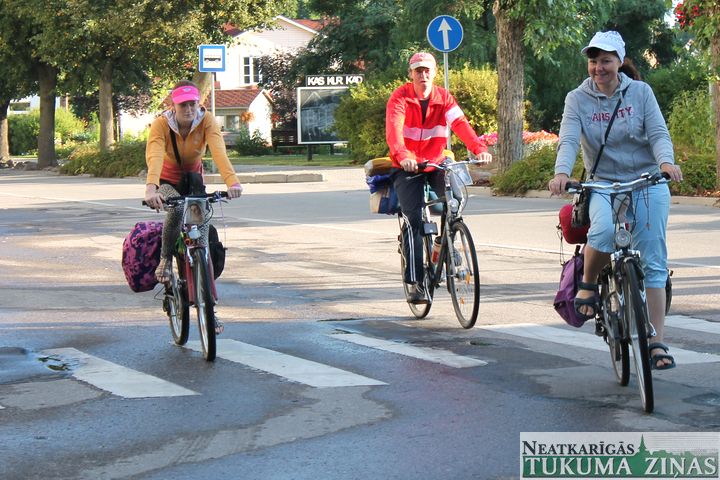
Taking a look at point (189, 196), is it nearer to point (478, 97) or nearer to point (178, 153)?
point (178, 153)

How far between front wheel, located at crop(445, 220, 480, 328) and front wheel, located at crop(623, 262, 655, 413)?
2.59m

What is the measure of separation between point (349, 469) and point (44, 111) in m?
46.5

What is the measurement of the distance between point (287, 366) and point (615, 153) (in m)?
2.29

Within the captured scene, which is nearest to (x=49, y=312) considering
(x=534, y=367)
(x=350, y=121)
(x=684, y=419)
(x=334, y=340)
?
(x=334, y=340)

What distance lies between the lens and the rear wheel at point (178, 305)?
28.2 feet

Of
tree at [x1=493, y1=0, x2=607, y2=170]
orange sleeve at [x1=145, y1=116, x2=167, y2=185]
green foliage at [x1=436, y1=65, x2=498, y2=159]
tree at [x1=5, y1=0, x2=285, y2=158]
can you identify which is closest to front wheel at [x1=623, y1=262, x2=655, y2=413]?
orange sleeve at [x1=145, y1=116, x2=167, y2=185]

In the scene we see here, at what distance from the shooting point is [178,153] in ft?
28.1

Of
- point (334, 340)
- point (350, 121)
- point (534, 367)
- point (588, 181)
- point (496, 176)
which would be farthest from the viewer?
point (350, 121)

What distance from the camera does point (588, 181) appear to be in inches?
275

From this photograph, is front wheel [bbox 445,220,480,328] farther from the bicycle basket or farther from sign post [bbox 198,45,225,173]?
sign post [bbox 198,45,225,173]

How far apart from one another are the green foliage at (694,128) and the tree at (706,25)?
81.0 inches

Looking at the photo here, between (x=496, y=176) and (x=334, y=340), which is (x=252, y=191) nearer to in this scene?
(x=496, y=176)

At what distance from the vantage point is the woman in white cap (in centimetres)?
669

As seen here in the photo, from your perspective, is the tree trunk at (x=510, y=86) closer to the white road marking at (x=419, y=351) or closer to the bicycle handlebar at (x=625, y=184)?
the white road marking at (x=419, y=351)
